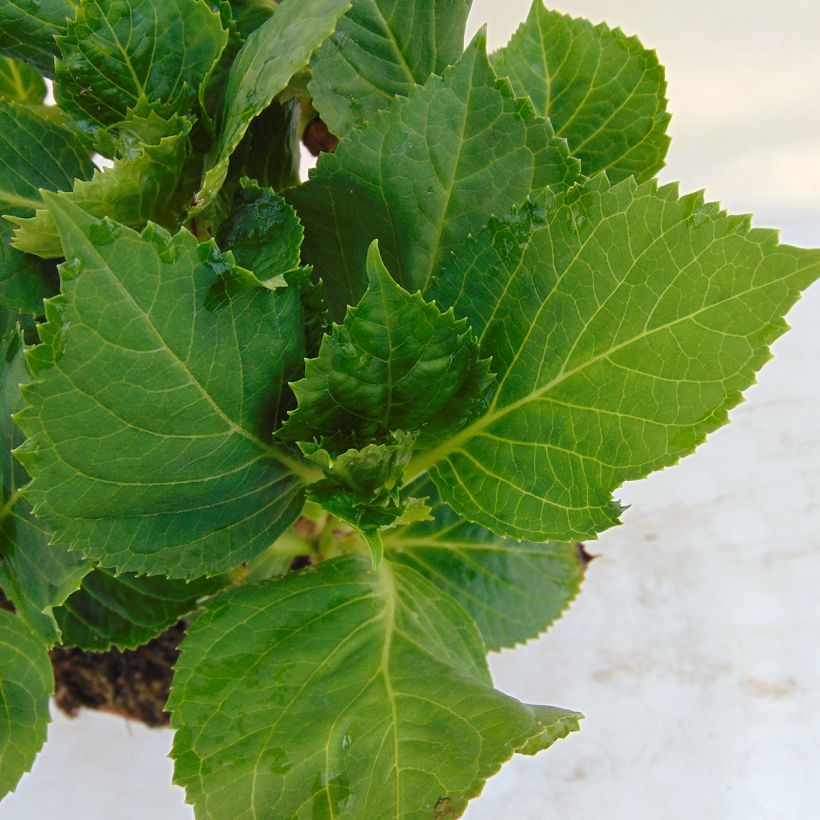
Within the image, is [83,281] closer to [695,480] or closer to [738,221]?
[738,221]

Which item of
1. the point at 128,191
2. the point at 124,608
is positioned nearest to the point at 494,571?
the point at 124,608

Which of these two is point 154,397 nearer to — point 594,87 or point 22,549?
point 22,549

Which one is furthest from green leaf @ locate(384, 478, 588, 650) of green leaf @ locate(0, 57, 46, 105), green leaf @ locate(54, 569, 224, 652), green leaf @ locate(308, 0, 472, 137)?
green leaf @ locate(0, 57, 46, 105)

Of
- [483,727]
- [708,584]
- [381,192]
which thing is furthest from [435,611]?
[708,584]

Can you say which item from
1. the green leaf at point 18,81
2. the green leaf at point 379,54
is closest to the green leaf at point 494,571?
the green leaf at point 379,54

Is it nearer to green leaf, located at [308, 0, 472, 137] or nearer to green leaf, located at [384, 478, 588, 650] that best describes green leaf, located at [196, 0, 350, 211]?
green leaf, located at [308, 0, 472, 137]

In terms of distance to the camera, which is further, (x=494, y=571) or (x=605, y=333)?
(x=494, y=571)

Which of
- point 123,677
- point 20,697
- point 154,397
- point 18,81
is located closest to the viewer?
point 154,397
